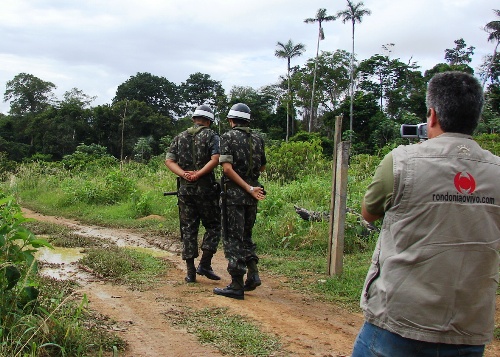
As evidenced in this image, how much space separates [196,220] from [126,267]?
44.2 inches

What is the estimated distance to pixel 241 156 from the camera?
17.0 ft

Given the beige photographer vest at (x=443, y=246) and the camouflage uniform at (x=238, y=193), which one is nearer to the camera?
the beige photographer vest at (x=443, y=246)

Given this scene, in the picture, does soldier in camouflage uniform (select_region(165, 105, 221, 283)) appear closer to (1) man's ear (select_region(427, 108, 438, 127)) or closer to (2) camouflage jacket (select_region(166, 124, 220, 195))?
(2) camouflage jacket (select_region(166, 124, 220, 195))

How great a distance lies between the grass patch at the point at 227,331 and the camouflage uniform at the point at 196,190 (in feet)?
4.03

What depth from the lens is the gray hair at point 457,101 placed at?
1.96 metres

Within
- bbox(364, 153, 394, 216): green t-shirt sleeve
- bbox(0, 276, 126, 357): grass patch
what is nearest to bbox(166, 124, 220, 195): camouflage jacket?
bbox(0, 276, 126, 357): grass patch

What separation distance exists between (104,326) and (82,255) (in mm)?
3418

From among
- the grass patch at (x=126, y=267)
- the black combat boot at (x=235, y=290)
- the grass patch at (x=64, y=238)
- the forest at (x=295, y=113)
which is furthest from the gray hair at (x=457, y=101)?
the forest at (x=295, y=113)

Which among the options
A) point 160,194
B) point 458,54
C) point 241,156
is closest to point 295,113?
point 458,54

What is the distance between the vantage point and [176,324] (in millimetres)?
4207

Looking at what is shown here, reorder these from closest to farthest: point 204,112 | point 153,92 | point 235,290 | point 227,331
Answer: point 227,331 → point 235,290 → point 204,112 → point 153,92

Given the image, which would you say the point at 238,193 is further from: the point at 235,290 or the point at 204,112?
the point at 204,112

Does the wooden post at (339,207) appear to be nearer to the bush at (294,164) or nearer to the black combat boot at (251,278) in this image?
the black combat boot at (251,278)

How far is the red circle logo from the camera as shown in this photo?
74.5 inches
